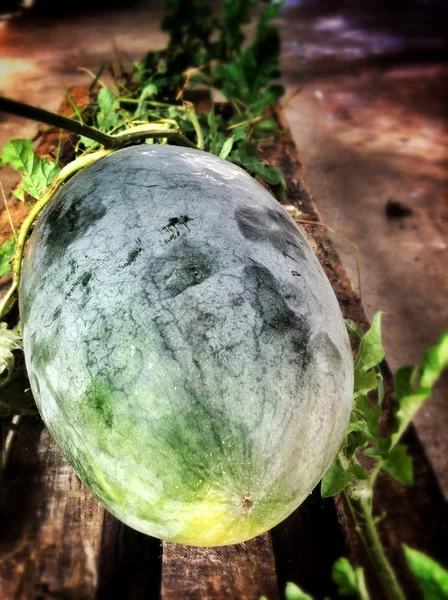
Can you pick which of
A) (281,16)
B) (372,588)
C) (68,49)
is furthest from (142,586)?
(281,16)

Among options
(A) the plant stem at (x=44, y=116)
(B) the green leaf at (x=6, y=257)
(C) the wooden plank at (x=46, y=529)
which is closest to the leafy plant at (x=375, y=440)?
(C) the wooden plank at (x=46, y=529)

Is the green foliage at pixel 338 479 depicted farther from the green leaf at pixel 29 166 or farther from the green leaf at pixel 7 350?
the green leaf at pixel 29 166

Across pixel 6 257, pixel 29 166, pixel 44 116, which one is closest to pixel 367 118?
pixel 29 166

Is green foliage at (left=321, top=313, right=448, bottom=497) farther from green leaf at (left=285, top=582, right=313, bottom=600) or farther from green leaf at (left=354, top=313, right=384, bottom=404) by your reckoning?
green leaf at (left=285, top=582, right=313, bottom=600)

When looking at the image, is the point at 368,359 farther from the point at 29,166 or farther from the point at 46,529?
the point at 29,166

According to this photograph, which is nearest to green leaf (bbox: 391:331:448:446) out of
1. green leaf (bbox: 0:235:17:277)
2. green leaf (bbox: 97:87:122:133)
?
green leaf (bbox: 0:235:17:277)

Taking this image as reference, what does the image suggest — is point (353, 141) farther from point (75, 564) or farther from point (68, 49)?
point (75, 564)
